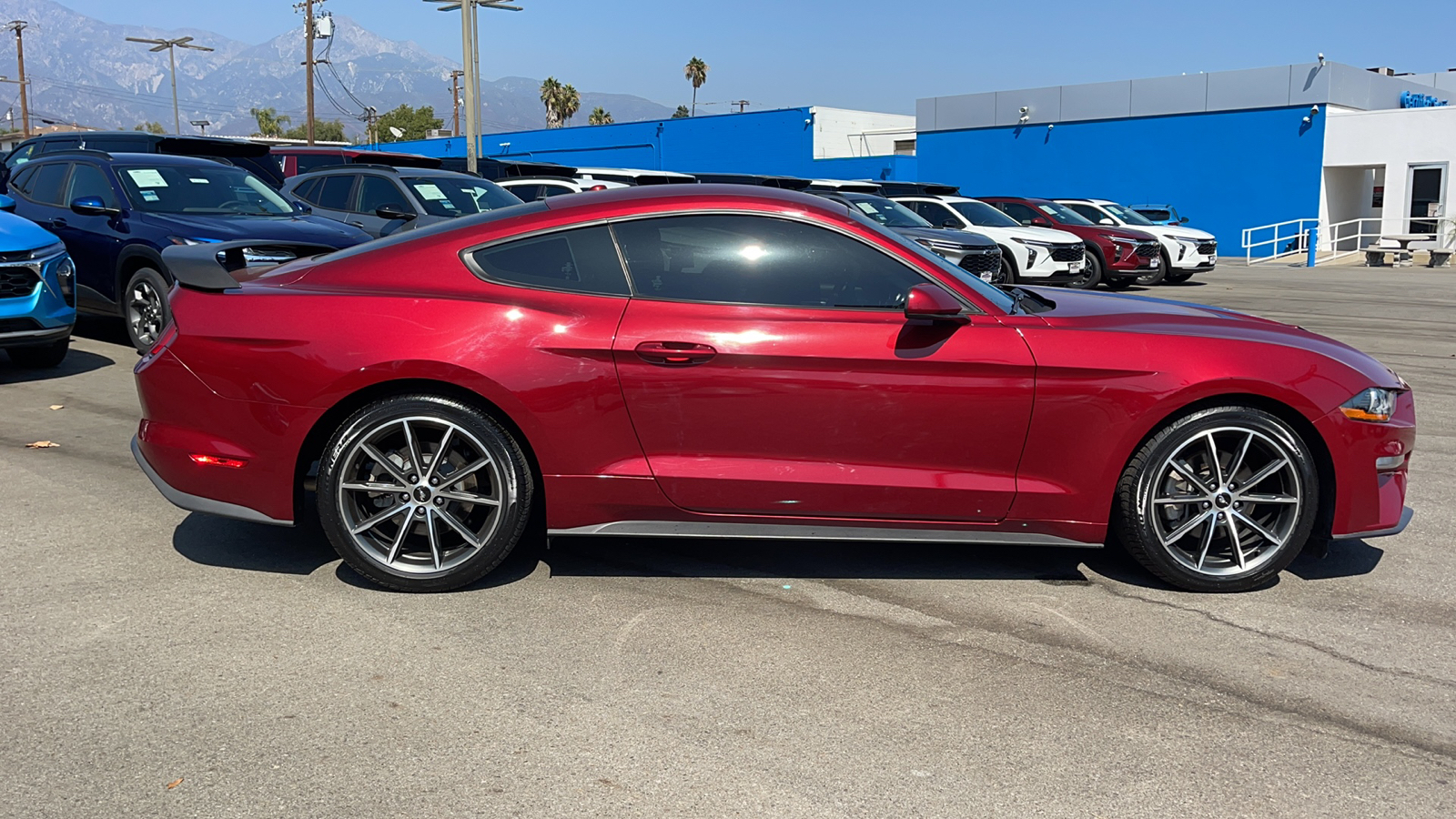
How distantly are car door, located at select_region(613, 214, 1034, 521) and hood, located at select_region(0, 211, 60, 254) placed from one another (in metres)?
6.25

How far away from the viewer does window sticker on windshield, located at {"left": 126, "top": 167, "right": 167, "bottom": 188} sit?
32.2 ft

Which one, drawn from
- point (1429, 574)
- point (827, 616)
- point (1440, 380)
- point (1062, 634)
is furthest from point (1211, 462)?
point (1440, 380)

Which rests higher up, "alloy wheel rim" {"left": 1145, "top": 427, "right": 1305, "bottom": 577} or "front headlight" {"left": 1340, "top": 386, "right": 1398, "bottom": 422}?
"front headlight" {"left": 1340, "top": 386, "right": 1398, "bottom": 422}

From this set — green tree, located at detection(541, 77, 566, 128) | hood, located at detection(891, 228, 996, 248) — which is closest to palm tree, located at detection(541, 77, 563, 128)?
green tree, located at detection(541, 77, 566, 128)

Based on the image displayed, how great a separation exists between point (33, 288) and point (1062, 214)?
17385 mm

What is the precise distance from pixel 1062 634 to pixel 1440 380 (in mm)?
7624

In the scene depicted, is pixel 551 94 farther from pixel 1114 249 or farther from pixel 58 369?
pixel 58 369

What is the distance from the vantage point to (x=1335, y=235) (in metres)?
34.9

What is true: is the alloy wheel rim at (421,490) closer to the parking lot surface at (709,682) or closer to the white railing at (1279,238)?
the parking lot surface at (709,682)

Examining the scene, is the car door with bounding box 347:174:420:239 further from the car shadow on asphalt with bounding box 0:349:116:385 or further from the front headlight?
the front headlight

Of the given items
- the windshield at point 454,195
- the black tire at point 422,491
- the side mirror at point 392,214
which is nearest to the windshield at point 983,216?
the windshield at point 454,195

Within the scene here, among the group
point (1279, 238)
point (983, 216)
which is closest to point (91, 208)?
point (983, 216)

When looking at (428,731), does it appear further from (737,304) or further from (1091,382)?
(1091,382)

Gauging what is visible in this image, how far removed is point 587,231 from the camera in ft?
14.5
